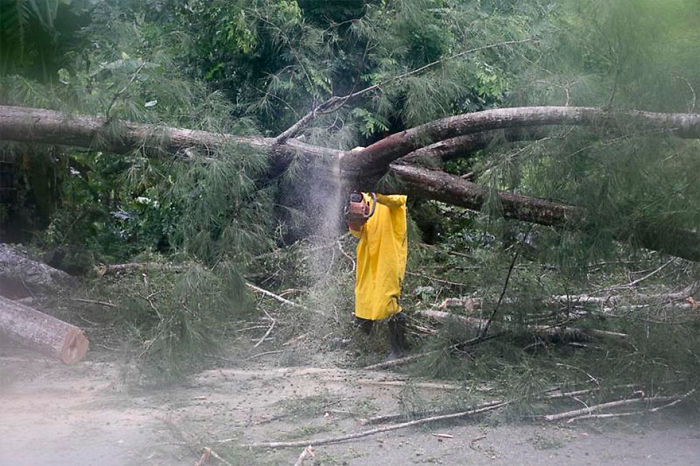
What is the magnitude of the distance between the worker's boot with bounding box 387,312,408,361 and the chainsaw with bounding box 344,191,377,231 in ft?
2.70

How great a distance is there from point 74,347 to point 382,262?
8.45 ft

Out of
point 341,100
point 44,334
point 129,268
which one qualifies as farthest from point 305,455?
point 129,268

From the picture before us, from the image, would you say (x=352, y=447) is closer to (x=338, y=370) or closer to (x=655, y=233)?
(x=338, y=370)

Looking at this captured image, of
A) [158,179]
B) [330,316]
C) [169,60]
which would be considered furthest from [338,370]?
[169,60]

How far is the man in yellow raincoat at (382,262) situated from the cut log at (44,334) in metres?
2.28

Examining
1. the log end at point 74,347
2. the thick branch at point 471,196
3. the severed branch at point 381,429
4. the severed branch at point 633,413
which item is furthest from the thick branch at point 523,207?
the log end at point 74,347

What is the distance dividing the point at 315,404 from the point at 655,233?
106 inches

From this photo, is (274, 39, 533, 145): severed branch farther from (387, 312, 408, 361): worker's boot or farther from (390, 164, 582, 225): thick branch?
(387, 312, 408, 361): worker's boot

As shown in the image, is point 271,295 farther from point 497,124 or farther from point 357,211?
point 497,124

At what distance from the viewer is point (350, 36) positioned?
Result: 26.7ft

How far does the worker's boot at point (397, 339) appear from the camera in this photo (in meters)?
6.60

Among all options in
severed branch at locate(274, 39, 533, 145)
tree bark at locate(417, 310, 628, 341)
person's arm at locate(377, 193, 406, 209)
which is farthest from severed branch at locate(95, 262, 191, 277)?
→ tree bark at locate(417, 310, 628, 341)

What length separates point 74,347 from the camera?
21.3ft

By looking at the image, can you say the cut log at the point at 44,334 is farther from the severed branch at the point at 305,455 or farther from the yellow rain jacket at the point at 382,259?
the severed branch at the point at 305,455
